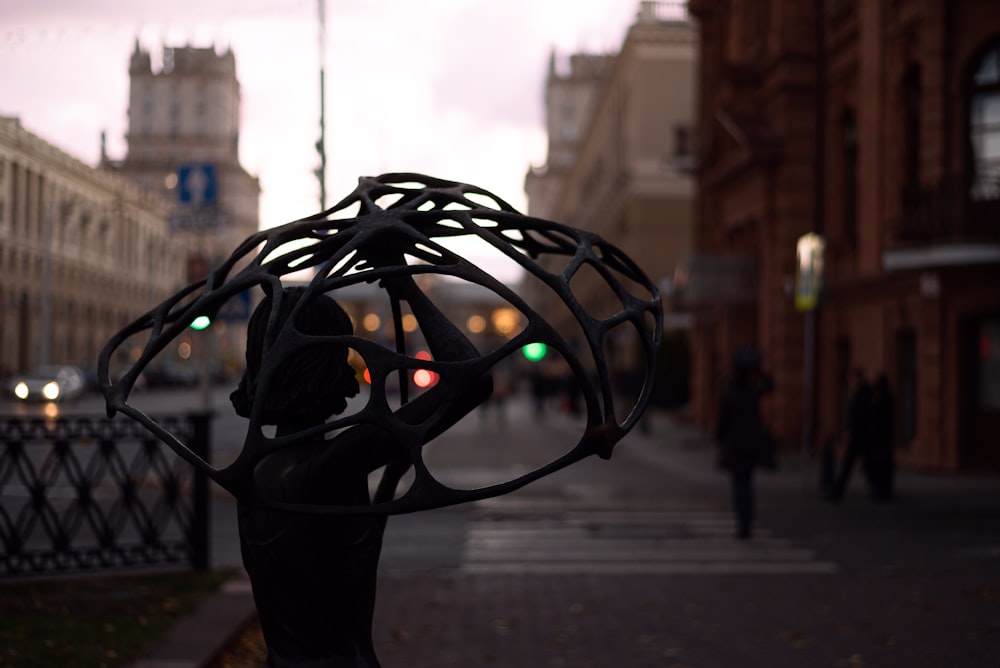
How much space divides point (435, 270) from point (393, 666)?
500 centimetres

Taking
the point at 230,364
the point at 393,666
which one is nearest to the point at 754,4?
the point at 393,666

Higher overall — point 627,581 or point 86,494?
point 86,494

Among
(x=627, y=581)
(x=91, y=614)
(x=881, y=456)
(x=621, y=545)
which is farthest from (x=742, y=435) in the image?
(x=91, y=614)

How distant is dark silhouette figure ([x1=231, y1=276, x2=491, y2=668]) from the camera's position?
10.2 feet

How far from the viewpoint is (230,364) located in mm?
98562

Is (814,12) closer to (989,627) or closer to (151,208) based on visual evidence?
(151,208)

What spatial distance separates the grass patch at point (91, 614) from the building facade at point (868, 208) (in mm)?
10753

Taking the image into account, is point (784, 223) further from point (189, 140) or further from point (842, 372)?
point (189, 140)

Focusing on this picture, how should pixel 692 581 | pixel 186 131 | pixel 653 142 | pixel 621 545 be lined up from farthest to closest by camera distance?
pixel 653 142 < pixel 186 131 < pixel 621 545 < pixel 692 581

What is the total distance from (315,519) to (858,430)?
49.6ft

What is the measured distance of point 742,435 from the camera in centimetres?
1321

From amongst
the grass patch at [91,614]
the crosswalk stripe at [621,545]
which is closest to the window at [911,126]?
the crosswalk stripe at [621,545]

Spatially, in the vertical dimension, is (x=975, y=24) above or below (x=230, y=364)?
above

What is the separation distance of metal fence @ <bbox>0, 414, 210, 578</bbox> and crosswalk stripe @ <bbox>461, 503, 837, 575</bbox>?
8.73 ft
